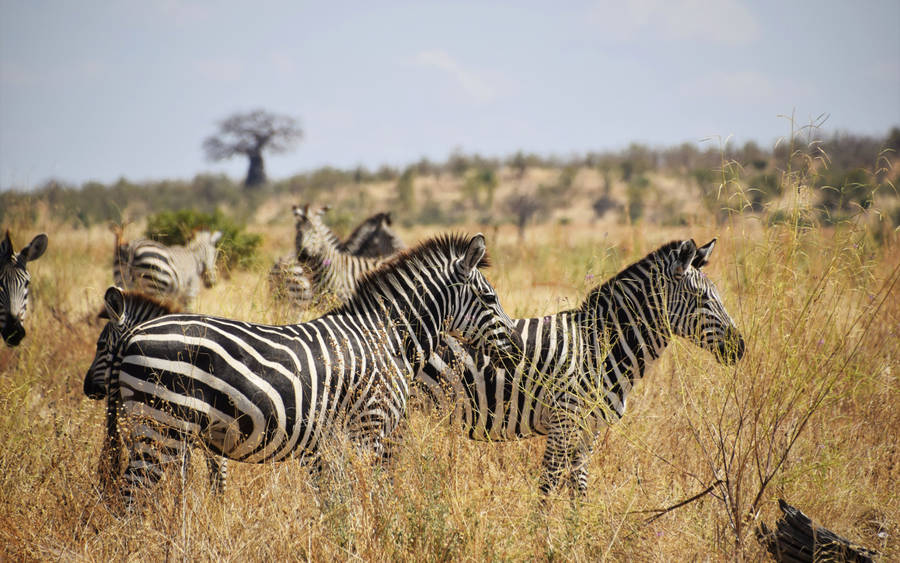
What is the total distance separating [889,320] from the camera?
5828 mm

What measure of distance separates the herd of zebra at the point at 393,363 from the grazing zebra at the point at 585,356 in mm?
11

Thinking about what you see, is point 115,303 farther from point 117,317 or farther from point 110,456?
point 110,456

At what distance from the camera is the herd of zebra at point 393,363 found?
327 cm

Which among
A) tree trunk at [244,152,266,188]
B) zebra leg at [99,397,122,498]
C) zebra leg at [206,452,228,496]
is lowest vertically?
zebra leg at [206,452,228,496]

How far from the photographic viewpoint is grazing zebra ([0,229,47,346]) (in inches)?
225

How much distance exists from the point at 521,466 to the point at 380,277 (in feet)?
5.61

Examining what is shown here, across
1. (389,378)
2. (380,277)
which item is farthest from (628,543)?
(380,277)

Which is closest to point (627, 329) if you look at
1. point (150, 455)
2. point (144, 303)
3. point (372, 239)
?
point (150, 455)

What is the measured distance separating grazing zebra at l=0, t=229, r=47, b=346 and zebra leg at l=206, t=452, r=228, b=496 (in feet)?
10.4

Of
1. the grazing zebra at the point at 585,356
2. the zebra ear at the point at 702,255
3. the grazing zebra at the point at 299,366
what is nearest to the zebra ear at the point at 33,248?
the grazing zebra at the point at 299,366

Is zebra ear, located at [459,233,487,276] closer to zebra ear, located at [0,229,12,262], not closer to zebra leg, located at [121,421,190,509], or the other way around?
zebra leg, located at [121,421,190,509]

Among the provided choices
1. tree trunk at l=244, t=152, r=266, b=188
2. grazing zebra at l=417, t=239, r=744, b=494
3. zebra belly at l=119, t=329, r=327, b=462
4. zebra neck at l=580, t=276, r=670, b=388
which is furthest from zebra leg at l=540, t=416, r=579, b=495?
tree trunk at l=244, t=152, r=266, b=188

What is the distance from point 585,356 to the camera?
4363mm

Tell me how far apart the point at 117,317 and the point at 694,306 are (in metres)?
3.79
